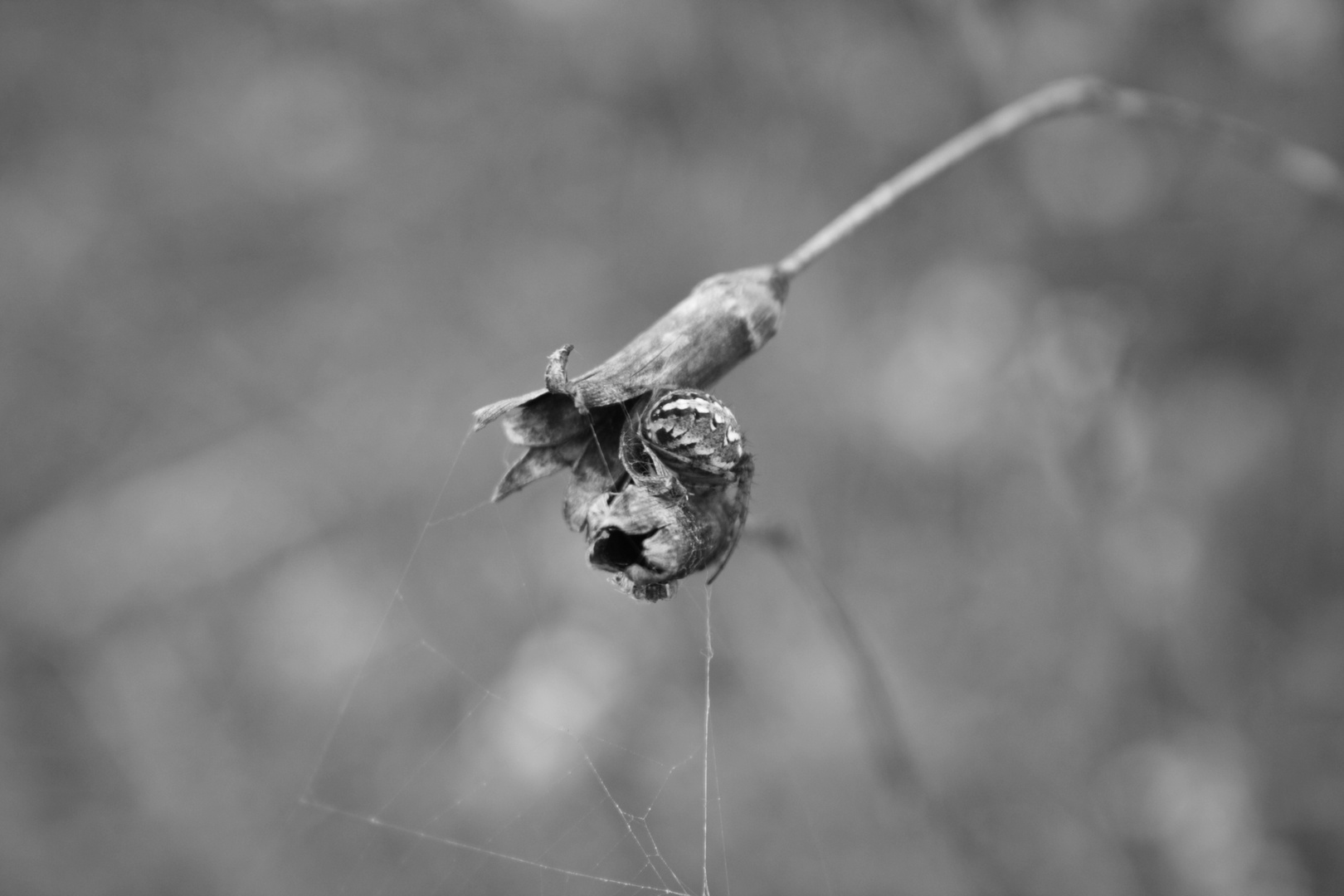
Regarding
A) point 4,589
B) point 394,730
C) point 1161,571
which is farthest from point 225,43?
point 1161,571

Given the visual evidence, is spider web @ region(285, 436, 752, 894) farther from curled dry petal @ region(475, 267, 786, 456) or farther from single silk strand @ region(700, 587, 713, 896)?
curled dry petal @ region(475, 267, 786, 456)

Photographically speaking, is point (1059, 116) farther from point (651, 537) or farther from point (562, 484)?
point (562, 484)

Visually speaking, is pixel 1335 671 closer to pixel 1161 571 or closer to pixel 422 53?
pixel 1161 571

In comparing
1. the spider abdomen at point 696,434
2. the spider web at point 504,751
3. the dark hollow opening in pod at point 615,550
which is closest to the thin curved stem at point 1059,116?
the spider abdomen at point 696,434

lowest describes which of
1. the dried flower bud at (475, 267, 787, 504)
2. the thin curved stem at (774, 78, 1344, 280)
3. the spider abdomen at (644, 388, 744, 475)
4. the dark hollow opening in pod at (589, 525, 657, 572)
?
the dark hollow opening in pod at (589, 525, 657, 572)

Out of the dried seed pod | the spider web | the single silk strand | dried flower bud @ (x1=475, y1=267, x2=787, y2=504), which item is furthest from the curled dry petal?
the spider web
